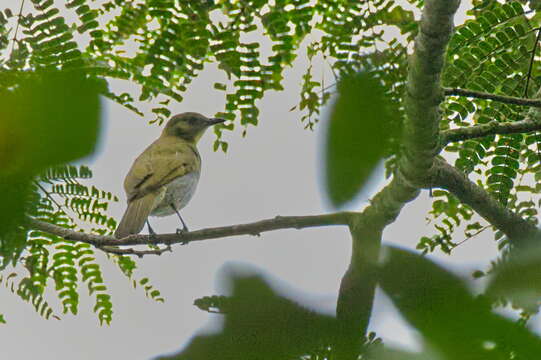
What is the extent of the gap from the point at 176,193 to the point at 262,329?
5.35 meters

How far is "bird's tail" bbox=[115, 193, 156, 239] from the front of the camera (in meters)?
3.47

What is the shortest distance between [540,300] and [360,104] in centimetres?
16

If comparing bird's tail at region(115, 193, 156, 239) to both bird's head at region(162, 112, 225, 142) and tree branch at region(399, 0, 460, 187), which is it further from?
bird's head at region(162, 112, 225, 142)

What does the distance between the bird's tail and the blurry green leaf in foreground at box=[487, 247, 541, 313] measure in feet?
10.1

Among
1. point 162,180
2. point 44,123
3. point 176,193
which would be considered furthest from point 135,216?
point 44,123

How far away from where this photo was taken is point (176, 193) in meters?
5.74

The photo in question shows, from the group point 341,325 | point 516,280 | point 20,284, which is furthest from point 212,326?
point 20,284

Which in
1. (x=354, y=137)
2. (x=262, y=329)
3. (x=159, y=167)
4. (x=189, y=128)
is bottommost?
(x=262, y=329)

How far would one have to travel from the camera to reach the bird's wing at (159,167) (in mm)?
5168

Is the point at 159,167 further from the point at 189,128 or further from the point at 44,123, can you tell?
the point at 44,123

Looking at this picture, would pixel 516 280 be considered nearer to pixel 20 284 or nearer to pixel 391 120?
pixel 391 120

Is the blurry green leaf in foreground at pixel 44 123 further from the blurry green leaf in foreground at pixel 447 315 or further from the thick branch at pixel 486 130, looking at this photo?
the thick branch at pixel 486 130

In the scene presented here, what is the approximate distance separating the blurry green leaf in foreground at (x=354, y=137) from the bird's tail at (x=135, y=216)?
3028 millimetres

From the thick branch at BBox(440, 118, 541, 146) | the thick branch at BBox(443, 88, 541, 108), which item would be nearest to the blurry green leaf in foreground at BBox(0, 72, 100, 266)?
the thick branch at BBox(443, 88, 541, 108)
